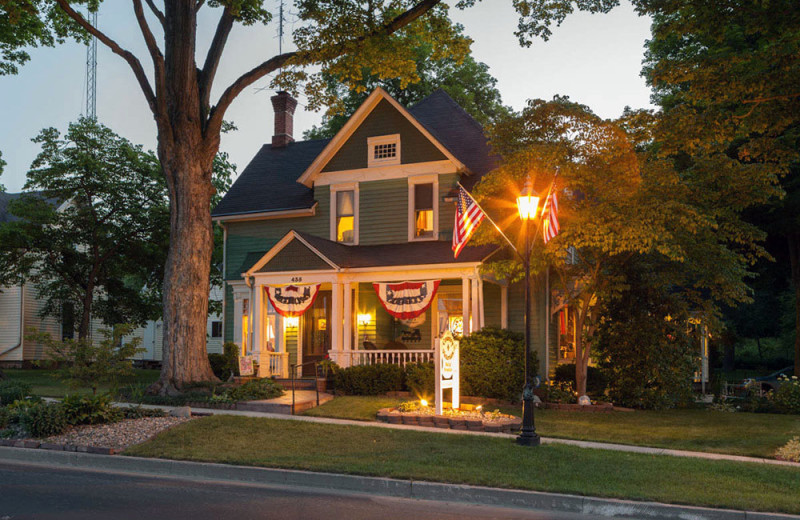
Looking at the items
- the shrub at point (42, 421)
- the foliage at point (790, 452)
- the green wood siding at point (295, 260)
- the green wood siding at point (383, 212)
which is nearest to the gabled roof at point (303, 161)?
the green wood siding at point (383, 212)

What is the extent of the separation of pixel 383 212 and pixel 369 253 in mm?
1590

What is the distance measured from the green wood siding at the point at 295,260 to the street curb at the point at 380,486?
994 centimetres

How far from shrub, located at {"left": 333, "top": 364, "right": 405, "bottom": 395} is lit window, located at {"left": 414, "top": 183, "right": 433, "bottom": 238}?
4912 mm

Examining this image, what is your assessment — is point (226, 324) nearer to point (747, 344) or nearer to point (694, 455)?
point (694, 455)

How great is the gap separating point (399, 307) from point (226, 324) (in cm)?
813

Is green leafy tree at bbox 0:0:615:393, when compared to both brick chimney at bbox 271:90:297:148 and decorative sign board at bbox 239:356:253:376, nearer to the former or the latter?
decorative sign board at bbox 239:356:253:376

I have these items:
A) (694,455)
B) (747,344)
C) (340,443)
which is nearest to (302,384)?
(340,443)


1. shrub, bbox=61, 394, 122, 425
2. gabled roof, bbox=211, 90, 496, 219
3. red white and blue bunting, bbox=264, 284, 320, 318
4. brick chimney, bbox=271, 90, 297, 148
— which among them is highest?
brick chimney, bbox=271, 90, 297, 148

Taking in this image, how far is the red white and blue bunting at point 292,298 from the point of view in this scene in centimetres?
2011

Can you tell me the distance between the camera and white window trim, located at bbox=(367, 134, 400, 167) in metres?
22.4

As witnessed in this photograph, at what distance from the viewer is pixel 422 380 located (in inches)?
722

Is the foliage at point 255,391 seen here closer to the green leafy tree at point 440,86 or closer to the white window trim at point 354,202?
the white window trim at point 354,202

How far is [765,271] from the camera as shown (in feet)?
108

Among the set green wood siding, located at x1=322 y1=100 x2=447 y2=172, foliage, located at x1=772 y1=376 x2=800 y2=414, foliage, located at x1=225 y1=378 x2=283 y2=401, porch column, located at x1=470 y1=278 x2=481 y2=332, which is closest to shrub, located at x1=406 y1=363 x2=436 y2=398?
porch column, located at x1=470 y1=278 x2=481 y2=332
